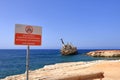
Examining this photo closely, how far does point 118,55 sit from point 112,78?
6887cm

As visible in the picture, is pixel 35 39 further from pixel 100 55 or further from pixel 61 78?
pixel 100 55

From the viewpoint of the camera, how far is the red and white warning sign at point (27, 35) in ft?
26.8

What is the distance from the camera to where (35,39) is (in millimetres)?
8562

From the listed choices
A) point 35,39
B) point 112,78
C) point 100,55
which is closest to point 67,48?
point 100,55

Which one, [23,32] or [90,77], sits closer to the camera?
[23,32]

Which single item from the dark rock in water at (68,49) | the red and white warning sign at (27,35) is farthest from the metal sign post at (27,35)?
the dark rock in water at (68,49)

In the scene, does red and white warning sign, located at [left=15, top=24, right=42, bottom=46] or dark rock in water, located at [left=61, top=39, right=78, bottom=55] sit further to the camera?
dark rock in water, located at [left=61, top=39, right=78, bottom=55]

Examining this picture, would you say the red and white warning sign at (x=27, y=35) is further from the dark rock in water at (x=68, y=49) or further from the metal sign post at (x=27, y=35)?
the dark rock in water at (x=68, y=49)

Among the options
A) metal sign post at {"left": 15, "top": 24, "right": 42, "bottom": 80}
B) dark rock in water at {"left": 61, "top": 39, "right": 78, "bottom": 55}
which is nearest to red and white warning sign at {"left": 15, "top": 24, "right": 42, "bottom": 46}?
metal sign post at {"left": 15, "top": 24, "right": 42, "bottom": 80}

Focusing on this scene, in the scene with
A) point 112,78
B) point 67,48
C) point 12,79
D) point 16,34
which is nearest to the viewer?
point 16,34

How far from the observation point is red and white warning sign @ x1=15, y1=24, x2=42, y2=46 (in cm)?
817

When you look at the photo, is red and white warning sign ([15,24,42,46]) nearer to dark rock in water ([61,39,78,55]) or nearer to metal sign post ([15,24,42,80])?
metal sign post ([15,24,42,80])

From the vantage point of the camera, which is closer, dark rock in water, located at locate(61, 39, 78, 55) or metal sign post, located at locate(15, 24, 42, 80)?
metal sign post, located at locate(15, 24, 42, 80)

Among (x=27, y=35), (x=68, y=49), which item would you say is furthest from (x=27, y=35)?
(x=68, y=49)
